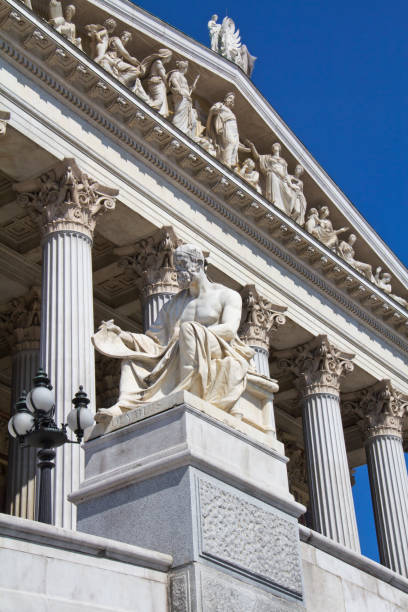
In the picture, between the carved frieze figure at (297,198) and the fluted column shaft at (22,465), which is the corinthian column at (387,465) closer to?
the carved frieze figure at (297,198)

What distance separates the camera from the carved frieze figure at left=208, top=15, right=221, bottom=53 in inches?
1382

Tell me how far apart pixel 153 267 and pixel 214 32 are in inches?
472

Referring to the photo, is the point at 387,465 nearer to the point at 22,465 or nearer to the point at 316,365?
the point at 316,365

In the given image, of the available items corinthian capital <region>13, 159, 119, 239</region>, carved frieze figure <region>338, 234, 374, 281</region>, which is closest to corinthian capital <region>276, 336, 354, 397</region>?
carved frieze figure <region>338, 234, 374, 281</region>

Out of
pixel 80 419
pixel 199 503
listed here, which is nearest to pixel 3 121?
pixel 80 419

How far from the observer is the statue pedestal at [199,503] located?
10992mm

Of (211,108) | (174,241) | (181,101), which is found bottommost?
(174,241)

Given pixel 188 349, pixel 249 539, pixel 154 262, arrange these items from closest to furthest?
pixel 249 539, pixel 188 349, pixel 154 262

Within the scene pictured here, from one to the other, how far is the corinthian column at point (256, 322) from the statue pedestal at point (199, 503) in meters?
17.5

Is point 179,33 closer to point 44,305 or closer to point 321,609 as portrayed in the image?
point 44,305

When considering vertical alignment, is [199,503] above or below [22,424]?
below

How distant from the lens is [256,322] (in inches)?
1200

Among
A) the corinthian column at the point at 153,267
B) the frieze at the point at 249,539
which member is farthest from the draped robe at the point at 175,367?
the corinthian column at the point at 153,267

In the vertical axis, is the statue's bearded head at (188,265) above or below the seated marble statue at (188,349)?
above
